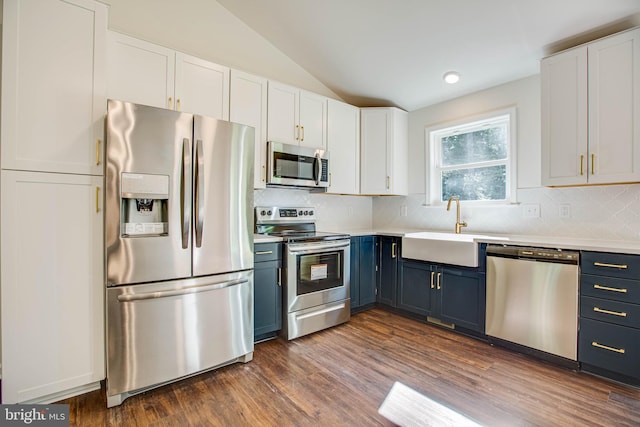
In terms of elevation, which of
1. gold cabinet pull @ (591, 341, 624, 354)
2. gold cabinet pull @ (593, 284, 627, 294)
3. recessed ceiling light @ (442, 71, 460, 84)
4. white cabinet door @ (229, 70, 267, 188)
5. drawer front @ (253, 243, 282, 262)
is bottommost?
gold cabinet pull @ (591, 341, 624, 354)

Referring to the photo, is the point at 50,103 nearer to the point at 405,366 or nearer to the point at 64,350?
the point at 64,350

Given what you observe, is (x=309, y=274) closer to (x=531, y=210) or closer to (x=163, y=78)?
(x=163, y=78)

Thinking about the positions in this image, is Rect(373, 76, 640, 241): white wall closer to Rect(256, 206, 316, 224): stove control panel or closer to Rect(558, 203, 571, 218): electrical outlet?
Rect(558, 203, 571, 218): electrical outlet

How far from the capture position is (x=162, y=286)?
1905 millimetres

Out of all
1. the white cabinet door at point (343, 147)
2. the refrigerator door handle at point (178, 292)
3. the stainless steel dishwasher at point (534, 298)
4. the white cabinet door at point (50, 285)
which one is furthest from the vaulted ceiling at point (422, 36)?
the refrigerator door handle at point (178, 292)

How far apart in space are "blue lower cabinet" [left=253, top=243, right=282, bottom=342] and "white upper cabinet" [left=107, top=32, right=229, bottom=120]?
1272 mm

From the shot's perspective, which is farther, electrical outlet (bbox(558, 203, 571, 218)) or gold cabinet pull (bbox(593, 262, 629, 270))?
electrical outlet (bbox(558, 203, 571, 218))

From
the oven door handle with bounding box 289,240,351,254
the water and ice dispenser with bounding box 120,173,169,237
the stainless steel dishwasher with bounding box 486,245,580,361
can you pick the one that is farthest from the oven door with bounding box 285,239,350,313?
the stainless steel dishwasher with bounding box 486,245,580,361

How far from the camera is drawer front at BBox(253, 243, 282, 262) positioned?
8.34 feet

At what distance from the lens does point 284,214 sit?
10.8 ft

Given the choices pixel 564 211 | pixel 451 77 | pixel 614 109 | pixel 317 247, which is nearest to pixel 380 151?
pixel 451 77

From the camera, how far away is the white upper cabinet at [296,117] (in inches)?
117

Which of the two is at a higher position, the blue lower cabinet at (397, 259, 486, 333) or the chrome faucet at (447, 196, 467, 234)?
the chrome faucet at (447, 196, 467, 234)

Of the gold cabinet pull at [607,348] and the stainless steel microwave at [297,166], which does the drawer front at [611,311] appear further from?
the stainless steel microwave at [297,166]
